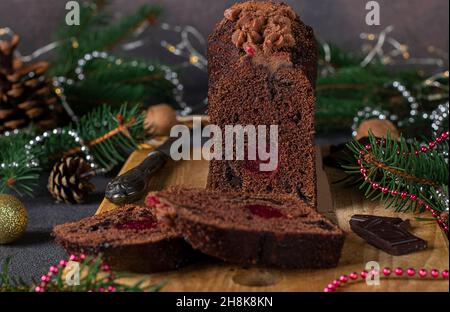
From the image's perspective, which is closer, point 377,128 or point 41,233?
point 41,233

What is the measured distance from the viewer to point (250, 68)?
9.54 feet

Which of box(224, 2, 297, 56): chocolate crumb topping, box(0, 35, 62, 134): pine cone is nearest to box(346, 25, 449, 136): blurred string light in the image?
box(224, 2, 297, 56): chocolate crumb topping

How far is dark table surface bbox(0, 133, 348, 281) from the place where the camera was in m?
2.90

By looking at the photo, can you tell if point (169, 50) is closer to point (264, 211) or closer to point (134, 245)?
point (264, 211)

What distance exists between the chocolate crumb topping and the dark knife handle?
730 millimetres

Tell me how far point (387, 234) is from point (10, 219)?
1.47 m

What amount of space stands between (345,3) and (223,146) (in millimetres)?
2674

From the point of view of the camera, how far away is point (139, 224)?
2.63 metres

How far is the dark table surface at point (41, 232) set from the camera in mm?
2896

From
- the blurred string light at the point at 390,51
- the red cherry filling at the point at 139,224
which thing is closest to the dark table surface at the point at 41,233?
the red cherry filling at the point at 139,224

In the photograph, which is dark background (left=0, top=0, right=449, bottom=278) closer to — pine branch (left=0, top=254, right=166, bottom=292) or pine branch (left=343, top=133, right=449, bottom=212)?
pine branch (left=343, top=133, right=449, bottom=212)

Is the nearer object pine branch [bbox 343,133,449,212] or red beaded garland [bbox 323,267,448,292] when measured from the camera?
red beaded garland [bbox 323,267,448,292]

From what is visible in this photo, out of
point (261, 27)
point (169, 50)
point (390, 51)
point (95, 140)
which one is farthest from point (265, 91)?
point (390, 51)
